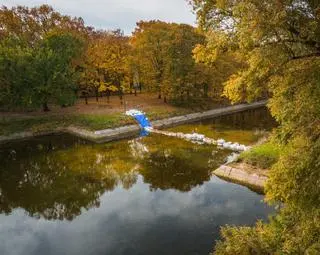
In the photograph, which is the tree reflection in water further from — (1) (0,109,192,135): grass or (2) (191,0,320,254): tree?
(2) (191,0,320,254): tree

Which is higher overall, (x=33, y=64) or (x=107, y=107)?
(x=33, y=64)

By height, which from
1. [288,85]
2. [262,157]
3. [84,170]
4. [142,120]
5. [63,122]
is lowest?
[84,170]

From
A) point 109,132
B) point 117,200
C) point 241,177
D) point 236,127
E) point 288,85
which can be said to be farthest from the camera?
point 236,127

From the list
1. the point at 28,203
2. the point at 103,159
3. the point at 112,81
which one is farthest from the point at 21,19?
the point at 28,203

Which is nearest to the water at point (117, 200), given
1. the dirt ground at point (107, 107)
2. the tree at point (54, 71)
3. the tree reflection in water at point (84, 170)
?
the tree reflection in water at point (84, 170)

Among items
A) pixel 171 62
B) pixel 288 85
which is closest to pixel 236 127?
pixel 171 62

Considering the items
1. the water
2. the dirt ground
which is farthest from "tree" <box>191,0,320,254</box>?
the dirt ground

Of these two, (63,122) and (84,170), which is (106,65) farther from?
(84,170)
